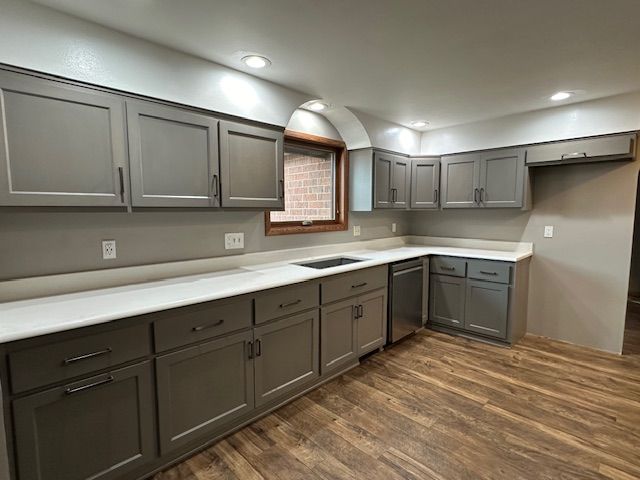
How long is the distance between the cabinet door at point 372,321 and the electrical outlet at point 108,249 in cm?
182

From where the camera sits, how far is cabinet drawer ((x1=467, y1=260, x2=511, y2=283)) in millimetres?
3188

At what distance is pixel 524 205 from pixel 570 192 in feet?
1.49

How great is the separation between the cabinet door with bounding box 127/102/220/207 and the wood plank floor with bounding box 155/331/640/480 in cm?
149

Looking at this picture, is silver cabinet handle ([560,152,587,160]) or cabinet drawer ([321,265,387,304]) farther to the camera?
silver cabinet handle ([560,152,587,160])

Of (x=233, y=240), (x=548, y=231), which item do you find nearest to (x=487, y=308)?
(x=548, y=231)

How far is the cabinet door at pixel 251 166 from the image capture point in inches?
85.4

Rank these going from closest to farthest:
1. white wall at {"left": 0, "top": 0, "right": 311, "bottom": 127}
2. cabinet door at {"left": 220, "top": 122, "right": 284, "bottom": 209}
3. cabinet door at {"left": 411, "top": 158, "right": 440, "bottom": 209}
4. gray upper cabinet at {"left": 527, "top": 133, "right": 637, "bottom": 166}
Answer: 1. white wall at {"left": 0, "top": 0, "right": 311, "bottom": 127}
2. cabinet door at {"left": 220, "top": 122, "right": 284, "bottom": 209}
3. gray upper cabinet at {"left": 527, "top": 133, "right": 637, "bottom": 166}
4. cabinet door at {"left": 411, "top": 158, "right": 440, "bottom": 209}

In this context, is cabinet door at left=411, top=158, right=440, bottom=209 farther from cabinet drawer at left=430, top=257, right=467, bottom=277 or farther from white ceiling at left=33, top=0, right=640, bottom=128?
white ceiling at left=33, top=0, right=640, bottom=128

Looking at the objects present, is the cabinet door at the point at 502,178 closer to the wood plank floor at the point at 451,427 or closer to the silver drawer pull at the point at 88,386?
the wood plank floor at the point at 451,427

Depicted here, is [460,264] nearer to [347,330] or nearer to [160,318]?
[347,330]

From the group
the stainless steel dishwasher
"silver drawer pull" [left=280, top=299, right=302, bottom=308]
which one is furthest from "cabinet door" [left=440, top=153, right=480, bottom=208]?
"silver drawer pull" [left=280, top=299, right=302, bottom=308]

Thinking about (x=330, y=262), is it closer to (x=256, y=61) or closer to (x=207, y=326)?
(x=207, y=326)

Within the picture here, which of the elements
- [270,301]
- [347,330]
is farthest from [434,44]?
[347,330]

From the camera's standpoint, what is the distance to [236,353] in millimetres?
1928
